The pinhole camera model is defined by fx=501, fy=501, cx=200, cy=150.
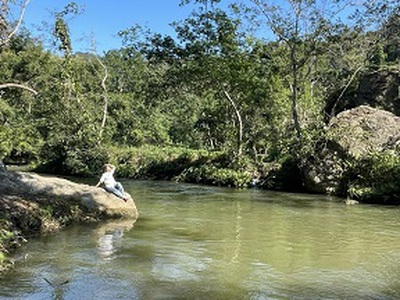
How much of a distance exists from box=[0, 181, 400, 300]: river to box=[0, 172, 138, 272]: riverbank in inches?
14.9

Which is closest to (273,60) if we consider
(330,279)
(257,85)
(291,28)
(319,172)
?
(257,85)

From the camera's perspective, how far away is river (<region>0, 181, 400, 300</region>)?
22.1 feet

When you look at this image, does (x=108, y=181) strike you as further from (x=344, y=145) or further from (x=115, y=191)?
(x=344, y=145)

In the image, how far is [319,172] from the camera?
2117 cm

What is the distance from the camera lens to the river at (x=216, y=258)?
6738 mm

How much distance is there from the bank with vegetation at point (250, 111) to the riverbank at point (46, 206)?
8765 mm

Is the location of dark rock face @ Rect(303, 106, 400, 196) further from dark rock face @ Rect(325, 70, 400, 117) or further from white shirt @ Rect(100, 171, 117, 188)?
white shirt @ Rect(100, 171, 117, 188)

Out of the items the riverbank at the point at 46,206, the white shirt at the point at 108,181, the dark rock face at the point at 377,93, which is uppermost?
the dark rock face at the point at 377,93

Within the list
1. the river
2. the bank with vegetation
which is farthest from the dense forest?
the river

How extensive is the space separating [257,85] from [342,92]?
4.86 m

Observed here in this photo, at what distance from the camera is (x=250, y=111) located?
3158 cm

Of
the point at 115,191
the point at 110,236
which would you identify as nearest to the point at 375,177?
the point at 115,191

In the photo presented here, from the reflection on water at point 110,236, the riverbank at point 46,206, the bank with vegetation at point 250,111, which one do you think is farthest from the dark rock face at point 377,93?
the reflection on water at point 110,236

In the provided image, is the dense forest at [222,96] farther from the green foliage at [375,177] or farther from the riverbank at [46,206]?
the riverbank at [46,206]
